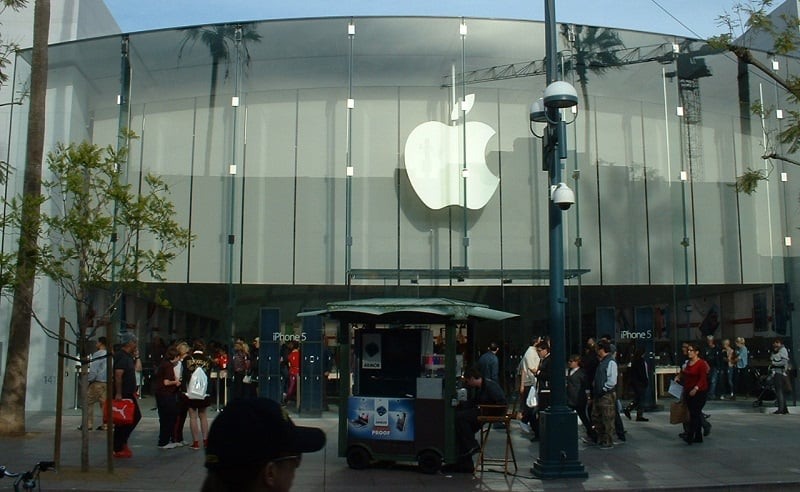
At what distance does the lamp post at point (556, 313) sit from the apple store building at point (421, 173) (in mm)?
9251

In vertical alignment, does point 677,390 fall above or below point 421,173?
below

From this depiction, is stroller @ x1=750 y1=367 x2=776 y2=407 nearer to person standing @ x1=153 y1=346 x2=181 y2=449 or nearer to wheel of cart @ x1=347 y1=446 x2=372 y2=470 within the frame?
wheel of cart @ x1=347 y1=446 x2=372 y2=470

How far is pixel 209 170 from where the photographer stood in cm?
2205

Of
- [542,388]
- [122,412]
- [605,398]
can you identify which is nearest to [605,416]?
[605,398]

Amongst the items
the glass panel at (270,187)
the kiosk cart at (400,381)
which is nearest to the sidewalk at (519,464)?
the kiosk cart at (400,381)

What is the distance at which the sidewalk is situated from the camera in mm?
11305

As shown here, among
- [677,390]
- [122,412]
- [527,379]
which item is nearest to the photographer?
[122,412]

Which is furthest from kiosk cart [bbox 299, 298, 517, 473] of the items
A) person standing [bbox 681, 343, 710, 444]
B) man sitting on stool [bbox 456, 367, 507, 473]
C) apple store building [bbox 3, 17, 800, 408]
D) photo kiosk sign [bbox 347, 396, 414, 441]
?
apple store building [bbox 3, 17, 800, 408]

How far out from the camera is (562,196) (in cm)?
1184

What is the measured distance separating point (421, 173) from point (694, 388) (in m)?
9.68

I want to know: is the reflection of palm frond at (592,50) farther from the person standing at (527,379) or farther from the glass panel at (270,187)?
the person standing at (527,379)

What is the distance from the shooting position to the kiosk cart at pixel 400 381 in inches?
482

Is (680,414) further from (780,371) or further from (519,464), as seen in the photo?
(780,371)

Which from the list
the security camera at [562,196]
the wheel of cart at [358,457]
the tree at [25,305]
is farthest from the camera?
the tree at [25,305]
